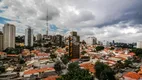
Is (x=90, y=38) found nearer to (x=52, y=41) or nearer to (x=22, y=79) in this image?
(x=52, y=41)

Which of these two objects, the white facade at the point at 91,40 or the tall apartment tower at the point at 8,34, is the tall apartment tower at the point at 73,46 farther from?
the white facade at the point at 91,40

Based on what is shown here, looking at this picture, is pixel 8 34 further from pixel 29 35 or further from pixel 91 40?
pixel 91 40

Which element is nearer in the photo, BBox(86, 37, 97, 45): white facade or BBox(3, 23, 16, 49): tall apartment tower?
BBox(3, 23, 16, 49): tall apartment tower

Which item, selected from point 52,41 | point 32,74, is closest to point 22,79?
point 32,74

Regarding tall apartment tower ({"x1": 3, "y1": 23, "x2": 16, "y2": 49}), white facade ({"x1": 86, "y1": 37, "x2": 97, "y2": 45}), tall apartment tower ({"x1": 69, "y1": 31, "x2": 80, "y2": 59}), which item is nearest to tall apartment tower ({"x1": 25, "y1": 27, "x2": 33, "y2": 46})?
tall apartment tower ({"x1": 3, "y1": 23, "x2": 16, "y2": 49})

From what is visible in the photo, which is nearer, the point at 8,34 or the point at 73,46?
the point at 73,46

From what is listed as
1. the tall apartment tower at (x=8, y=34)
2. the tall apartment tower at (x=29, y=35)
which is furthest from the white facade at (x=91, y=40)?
the tall apartment tower at (x=8, y=34)

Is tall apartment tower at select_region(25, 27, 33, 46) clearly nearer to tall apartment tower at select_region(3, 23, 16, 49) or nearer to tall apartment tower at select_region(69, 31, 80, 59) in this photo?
tall apartment tower at select_region(3, 23, 16, 49)

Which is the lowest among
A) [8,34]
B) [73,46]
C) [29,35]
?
[73,46]

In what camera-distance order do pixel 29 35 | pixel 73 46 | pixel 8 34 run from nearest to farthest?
pixel 73 46 < pixel 8 34 < pixel 29 35

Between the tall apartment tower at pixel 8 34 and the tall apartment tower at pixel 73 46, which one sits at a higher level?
the tall apartment tower at pixel 8 34

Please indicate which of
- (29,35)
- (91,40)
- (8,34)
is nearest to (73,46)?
(8,34)
